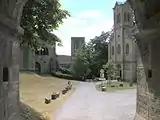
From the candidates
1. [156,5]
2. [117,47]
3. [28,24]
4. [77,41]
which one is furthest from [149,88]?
[77,41]

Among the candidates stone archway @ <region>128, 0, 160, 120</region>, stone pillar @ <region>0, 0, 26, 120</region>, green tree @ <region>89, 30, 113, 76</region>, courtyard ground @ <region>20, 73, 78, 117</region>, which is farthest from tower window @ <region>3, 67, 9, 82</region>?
green tree @ <region>89, 30, 113, 76</region>

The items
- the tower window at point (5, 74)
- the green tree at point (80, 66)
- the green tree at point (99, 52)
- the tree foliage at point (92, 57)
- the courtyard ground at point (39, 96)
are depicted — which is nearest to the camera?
the tower window at point (5, 74)

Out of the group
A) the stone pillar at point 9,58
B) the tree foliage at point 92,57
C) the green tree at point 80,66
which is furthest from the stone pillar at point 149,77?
the tree foliage at point 92,57

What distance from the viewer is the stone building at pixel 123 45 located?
224 ft

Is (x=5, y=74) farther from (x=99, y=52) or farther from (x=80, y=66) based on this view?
(x=99, y=52)

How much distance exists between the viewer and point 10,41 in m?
10.2

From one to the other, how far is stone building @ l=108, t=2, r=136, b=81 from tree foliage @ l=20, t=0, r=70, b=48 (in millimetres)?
48862

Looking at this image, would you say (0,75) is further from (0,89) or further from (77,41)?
(77,41)

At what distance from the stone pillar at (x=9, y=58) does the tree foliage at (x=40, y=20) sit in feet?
20.3

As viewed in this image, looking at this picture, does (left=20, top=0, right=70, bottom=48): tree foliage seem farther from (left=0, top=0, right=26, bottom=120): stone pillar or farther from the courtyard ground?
(left=0, top=0, right=26, bottom=120): stone pillar

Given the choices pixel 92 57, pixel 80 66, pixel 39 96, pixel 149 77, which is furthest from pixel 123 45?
pixel 149 77

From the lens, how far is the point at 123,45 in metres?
70.4

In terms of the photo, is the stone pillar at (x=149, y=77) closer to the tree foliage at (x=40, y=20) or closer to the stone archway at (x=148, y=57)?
the stone archway at (x=148, y=57)

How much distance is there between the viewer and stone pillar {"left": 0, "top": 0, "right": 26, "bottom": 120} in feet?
31.0
